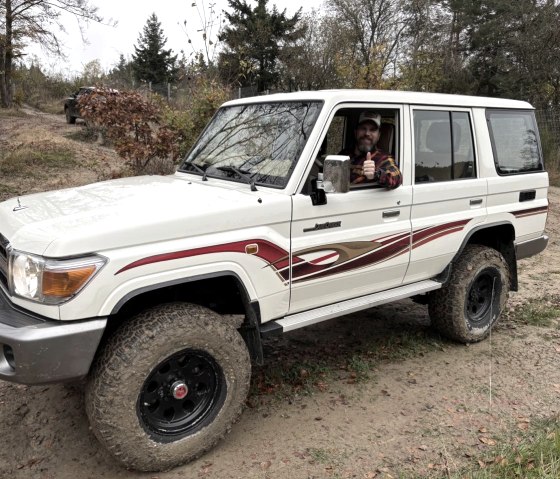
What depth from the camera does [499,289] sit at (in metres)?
4.86

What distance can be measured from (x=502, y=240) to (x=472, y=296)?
Result: 25.9 inches

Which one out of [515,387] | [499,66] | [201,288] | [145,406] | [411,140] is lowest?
[515,387]

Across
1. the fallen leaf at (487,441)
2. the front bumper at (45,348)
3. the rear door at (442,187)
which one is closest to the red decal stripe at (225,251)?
the front bumper at (45,348)

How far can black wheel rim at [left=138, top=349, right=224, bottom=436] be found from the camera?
292 cm

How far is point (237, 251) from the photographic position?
9.90 ft

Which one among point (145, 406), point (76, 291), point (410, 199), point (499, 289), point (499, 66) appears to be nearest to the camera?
point (76, 291)

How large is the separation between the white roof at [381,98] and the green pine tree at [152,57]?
135ft

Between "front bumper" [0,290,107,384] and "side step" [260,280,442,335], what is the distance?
110cm

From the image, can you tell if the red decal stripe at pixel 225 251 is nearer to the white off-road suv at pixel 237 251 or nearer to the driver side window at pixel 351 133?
the white off-road suv at pixel 237 251

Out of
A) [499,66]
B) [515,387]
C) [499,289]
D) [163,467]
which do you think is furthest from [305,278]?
[499,66]

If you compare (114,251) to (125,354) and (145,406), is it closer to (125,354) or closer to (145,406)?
(125,354)

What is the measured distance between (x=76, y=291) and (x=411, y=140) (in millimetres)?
2661

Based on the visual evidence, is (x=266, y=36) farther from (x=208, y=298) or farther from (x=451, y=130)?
(x=208, y=298)

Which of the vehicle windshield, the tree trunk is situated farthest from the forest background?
the vehicle windshield
